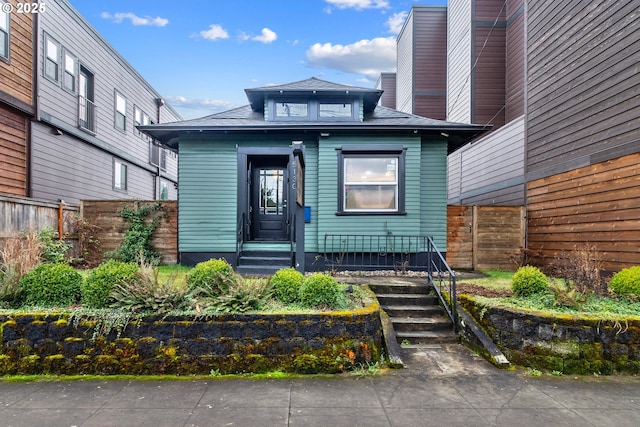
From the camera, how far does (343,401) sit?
357cm

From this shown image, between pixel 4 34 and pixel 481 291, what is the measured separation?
12.4 meters

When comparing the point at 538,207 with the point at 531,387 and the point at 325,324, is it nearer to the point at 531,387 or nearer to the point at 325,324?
the point at 531,387

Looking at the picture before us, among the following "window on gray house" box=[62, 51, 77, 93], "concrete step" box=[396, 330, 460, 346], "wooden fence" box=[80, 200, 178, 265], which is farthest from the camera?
"window on gray house" box=[62, 51, 77, 93]

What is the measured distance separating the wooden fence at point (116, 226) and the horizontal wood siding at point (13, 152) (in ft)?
5.74

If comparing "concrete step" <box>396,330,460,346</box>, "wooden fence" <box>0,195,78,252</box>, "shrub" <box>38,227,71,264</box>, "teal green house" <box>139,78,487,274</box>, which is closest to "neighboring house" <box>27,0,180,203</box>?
"wooden fence" <box>0,195,78,252</box>

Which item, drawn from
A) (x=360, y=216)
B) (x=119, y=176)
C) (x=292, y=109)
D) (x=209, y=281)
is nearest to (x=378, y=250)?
(x=360, y=216)

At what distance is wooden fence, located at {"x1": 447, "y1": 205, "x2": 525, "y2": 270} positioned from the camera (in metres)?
9.41

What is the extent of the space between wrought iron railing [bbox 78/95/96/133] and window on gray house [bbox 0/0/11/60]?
292 cm

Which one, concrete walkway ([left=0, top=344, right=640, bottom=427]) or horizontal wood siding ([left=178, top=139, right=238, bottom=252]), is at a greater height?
horizontal wood siding ([left=178, top=139, right=238, bottom=252])

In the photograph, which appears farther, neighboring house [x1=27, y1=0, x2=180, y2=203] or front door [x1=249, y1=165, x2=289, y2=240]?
neighboring house [x1=27, y1=0, x2=180, y2=203]

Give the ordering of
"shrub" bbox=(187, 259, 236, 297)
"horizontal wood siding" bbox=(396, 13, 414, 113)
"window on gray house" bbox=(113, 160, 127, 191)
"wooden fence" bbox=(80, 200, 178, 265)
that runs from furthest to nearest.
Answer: "horizontal wood siding" bbox=(396, 13, 414, 113), "window on gray house" bbox=(113, 160, 127, 191), "wooden fence" bbox=(80, 200, 178, 265), "shrub" bbox=(187, 259, 236, 297)

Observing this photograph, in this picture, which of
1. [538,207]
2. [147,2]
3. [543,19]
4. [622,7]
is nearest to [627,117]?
[622,7]

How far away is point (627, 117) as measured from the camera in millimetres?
6559

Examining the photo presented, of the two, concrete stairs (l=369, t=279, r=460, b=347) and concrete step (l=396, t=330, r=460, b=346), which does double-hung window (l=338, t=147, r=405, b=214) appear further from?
concrete step (l=396, t=330, r=460, b=346)
